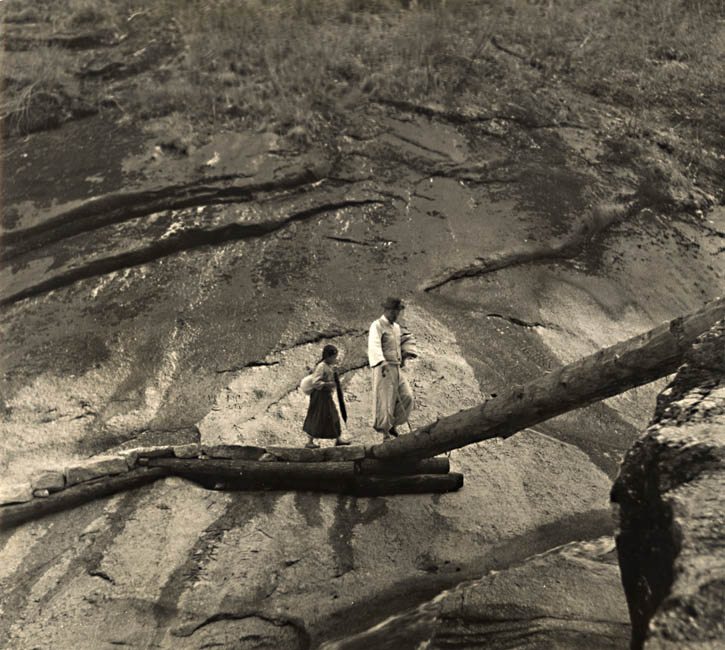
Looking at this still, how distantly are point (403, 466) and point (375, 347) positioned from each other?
1.03 metres

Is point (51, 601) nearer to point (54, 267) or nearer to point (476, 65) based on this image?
point (54, 267)

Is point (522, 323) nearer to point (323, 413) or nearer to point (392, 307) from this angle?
point (392, 307)

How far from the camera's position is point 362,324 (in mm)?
9102

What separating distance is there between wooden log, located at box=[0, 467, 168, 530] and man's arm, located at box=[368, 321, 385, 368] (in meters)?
2.02

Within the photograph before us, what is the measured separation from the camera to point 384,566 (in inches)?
249

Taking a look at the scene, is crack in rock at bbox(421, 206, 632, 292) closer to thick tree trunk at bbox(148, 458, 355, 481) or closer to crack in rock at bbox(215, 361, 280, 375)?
crack in rock at bbox(215, 361, 280, 375)

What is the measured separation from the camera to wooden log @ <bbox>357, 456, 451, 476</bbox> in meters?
6.84

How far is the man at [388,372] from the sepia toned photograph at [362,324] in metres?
0.03

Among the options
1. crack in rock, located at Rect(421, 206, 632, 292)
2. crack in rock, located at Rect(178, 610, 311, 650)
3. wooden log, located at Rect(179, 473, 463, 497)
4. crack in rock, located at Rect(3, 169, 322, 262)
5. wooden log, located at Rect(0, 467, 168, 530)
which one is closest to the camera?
crack in rock, located at Rect(178, 610, 311, 650)

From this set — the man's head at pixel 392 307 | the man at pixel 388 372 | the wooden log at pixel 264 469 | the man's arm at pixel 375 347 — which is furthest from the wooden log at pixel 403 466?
the man's head at pixel 392 307

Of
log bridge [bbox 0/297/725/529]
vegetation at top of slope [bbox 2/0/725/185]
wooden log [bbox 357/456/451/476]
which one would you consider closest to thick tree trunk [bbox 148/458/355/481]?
log bridge [bbox 0/297/725/529]

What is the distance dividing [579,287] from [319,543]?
4918 mm

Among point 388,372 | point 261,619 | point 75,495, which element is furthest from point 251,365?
point 261,619

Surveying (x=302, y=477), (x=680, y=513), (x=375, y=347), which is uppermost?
(x=680, y=513)
